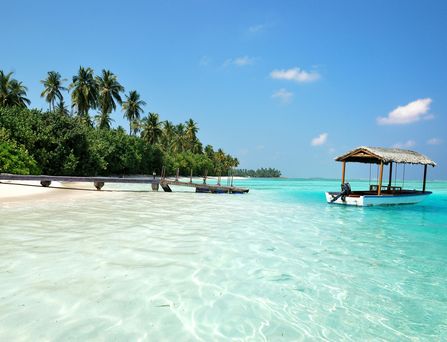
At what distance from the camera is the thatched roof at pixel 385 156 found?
58.8ft

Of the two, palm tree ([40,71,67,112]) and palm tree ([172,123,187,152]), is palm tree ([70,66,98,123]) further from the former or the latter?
palm tree ([172,123,187,152])

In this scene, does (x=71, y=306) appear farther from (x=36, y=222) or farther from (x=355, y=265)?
(x=36, y=222)

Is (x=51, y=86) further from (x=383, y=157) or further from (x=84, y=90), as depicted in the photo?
(x=383, y=157)

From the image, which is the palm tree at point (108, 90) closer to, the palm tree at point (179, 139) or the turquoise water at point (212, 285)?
the palm tree at point (179, 139)

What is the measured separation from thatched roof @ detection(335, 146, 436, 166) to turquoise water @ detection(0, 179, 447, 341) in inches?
394

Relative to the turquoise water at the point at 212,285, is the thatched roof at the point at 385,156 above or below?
above

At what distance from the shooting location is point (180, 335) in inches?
126

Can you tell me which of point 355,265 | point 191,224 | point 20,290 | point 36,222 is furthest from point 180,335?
point 36,222

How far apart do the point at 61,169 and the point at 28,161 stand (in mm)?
5779

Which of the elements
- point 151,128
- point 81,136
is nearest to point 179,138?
point 151,128

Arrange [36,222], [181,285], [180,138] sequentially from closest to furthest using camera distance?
1. [181,285]
2. [36,222]
3. [180,138]

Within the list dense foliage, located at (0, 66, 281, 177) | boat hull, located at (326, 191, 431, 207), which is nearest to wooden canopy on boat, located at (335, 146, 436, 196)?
boat hull, located at (326, 191, 431, 207)

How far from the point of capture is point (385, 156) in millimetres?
17875

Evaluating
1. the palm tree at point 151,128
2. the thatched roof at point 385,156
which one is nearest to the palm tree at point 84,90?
the palm tree at point 151,128
